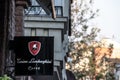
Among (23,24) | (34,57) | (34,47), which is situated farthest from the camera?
(23,24)

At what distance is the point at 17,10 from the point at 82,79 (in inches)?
1052

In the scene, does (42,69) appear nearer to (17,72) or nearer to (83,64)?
(17,72)

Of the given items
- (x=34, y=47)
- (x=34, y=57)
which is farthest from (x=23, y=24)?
(x=34, y=47)

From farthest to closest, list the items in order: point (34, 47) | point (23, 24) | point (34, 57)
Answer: point (23, 24) → point (34, 57) → point (34, 47)

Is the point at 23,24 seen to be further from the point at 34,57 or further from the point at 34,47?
the point at 34,47

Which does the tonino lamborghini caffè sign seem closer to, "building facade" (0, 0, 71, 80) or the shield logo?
the shield logo

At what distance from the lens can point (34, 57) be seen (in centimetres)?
827

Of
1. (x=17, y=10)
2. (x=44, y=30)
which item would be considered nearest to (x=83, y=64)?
(x=44, y=30)

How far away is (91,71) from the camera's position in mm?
40281

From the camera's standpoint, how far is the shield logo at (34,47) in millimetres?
8141

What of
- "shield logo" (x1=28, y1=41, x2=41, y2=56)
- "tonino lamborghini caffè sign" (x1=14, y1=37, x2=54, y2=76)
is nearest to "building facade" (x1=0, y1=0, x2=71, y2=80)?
"tonino lamborghini caffè sign" (x1=14, y1=37, x2=54, y2=76)

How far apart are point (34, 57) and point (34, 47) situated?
0.22 m

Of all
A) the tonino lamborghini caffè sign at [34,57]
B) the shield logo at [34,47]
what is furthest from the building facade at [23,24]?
the shield logo at [34,47]

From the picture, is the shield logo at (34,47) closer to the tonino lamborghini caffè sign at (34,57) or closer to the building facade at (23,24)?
the tonino lamborghini caffè sign at (34,57)
